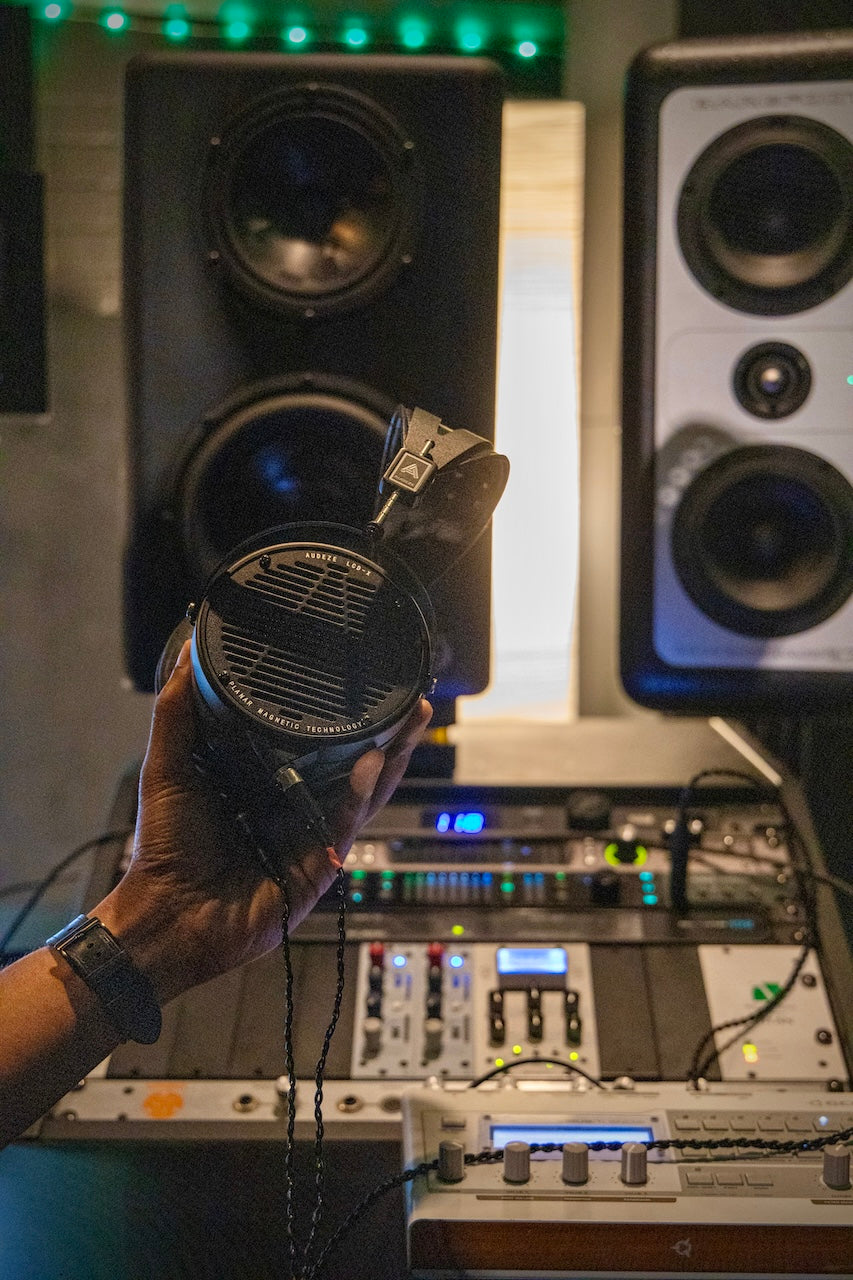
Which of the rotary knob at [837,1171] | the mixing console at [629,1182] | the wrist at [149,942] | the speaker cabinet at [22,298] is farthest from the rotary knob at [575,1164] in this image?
the speaker cabinet at [22,298]

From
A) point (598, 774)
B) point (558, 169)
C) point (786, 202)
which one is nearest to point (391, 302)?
point (786, 202)

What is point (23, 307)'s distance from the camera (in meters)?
1.55

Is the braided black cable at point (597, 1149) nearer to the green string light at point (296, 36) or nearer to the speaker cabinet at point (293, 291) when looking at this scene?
the speaker cabinet at point (293, 291)

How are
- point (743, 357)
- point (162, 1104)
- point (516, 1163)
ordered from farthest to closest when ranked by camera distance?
point (743, 357) < point (162, 1104) < point (516, 1163)

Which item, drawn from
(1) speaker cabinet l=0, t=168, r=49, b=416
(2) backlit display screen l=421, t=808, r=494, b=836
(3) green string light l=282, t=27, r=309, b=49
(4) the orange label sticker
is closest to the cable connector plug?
(4) the orange label sticker

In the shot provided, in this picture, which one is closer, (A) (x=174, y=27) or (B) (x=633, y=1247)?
(B) (x=633, y=1247)

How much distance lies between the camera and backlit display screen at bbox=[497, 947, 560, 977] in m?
1.03

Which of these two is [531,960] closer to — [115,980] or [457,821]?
[457,821]

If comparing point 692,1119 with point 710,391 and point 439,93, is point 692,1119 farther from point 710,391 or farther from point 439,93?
point 439,93

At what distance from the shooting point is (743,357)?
114 centimetres

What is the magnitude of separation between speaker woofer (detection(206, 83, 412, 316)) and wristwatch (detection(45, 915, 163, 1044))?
2.03ft

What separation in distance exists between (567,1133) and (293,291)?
29.9 inches

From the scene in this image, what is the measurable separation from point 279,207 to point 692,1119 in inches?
34.2

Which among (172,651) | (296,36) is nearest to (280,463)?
(172,651)
